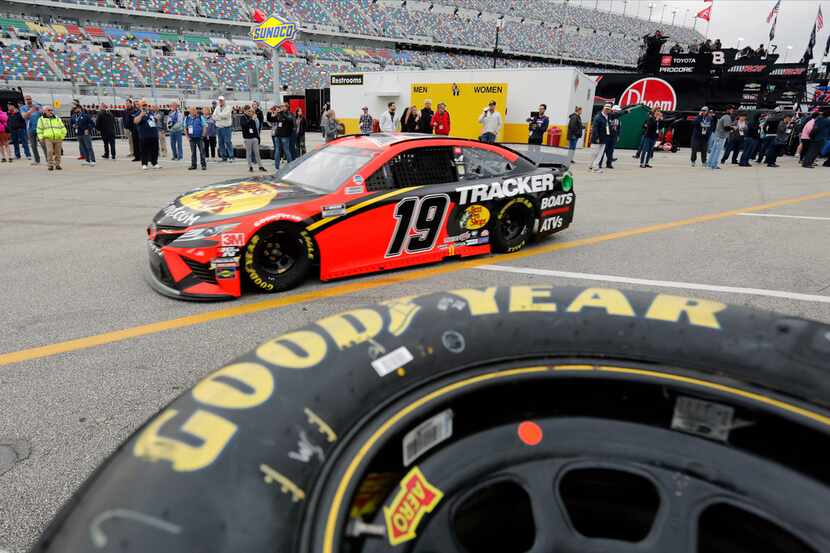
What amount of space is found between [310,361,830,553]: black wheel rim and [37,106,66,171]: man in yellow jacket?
14.9 m

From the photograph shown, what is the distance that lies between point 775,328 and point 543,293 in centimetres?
65

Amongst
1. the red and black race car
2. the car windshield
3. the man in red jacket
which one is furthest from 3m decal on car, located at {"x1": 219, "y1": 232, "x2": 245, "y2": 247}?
the man in red jacket

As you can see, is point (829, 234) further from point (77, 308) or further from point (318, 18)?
point (318, 18)

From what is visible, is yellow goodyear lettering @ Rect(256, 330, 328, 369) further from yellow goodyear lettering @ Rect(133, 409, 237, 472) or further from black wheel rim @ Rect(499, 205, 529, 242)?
black wheel rim @ Rect(499, 205, 529, 242)

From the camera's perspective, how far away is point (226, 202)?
176 inches

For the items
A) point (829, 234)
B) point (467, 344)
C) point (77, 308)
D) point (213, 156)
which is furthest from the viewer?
point (213, 156)

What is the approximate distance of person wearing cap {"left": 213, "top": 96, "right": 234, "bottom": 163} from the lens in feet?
47.0

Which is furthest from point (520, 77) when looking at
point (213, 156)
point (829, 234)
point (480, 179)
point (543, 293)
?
point (543, 293)

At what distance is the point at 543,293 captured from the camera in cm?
171

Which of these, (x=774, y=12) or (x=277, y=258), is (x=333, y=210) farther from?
(x=774, y=12)

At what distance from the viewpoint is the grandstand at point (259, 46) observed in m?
34.7

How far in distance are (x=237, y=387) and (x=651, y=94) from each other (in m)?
28.1

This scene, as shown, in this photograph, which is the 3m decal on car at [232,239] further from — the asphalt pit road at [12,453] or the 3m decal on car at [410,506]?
the 3m decal on car at [410,506]

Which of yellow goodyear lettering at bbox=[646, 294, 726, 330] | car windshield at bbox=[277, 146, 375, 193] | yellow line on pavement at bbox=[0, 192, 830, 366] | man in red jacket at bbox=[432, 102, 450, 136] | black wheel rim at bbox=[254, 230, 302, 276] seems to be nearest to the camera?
yellow goodyear lettering at bbox=[646, 294, 726, 330]
